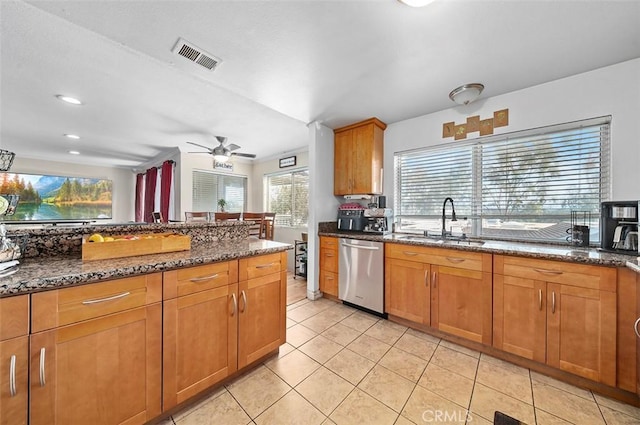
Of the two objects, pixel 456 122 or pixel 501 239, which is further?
pixel 456 122

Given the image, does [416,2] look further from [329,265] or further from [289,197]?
[289,197]

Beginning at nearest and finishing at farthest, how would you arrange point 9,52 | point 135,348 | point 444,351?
point 135,348
point 9,52
point 444,351

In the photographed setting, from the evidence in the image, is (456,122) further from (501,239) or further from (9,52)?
(9,52)

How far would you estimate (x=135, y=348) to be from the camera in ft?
3.72

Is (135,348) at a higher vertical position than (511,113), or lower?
lower

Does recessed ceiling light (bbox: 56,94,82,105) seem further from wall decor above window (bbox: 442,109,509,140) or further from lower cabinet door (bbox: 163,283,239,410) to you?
wall decor above window (bbox: 442,109,509,140)

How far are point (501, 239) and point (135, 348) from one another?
304 centimetres

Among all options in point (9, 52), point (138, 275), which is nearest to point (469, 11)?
point (138, 275)

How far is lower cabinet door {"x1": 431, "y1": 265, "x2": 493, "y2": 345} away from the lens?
6.15 ft

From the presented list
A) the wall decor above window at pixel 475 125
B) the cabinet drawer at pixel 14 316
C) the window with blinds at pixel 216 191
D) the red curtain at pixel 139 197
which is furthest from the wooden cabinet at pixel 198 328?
the red curtain at pixel 139 197

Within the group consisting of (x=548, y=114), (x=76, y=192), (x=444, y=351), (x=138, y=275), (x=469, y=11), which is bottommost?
(x=444, y=351)

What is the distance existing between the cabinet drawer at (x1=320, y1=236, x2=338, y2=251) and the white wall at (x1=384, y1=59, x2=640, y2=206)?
198 centimetres

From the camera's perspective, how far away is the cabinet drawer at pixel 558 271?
146 cm

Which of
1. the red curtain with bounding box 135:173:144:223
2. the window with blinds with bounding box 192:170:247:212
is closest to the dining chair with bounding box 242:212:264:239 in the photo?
the window with blinds with bounding box 192:170:247:212
